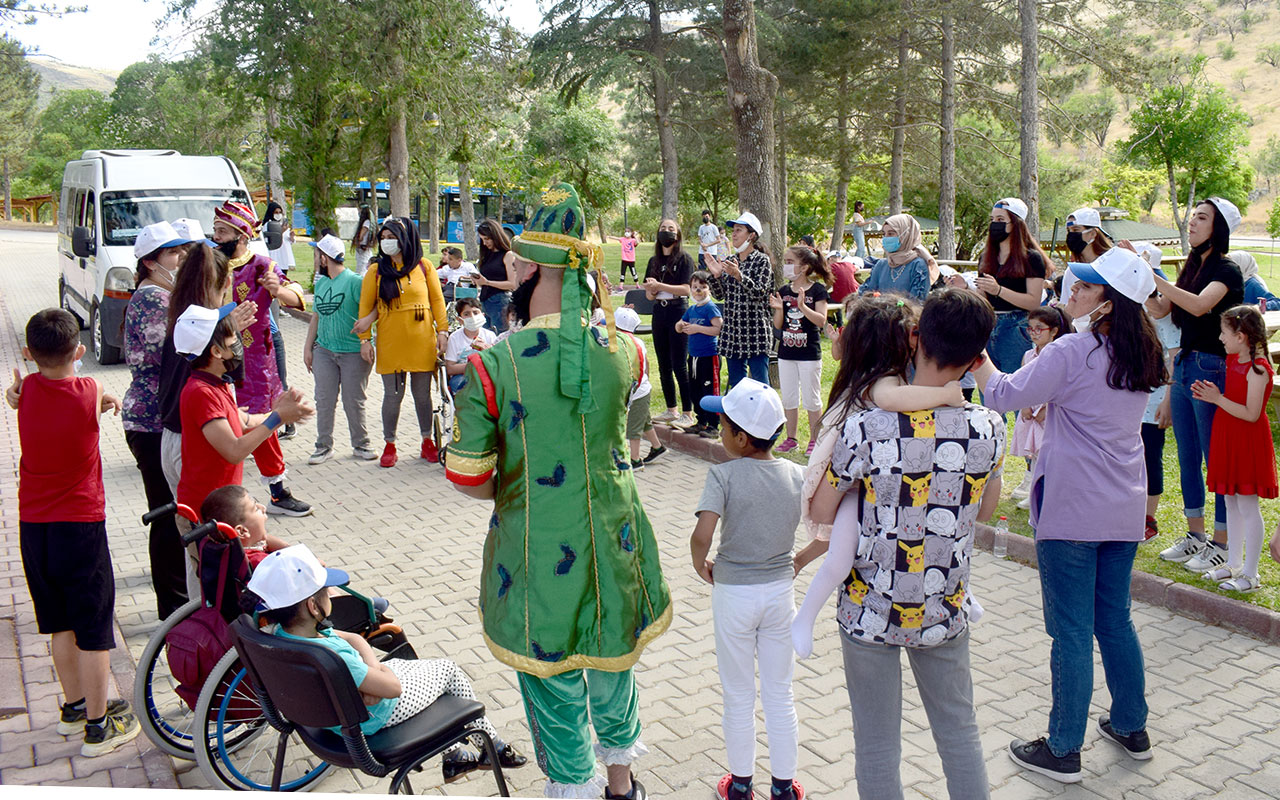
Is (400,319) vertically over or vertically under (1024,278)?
under

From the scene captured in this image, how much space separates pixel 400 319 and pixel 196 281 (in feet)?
9.74

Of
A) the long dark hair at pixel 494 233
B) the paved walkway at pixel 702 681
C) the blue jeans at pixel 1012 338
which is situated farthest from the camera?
the long dark hair at pixel 494 233

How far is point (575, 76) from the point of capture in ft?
99.1

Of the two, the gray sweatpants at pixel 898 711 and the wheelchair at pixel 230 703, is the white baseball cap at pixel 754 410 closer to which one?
the gray sweatpants at pixel 898 711

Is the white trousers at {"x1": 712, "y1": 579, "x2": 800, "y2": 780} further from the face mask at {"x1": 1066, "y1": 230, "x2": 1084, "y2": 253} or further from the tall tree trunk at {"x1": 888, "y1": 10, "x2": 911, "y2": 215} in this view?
the tall tree trunk at {"x1": 888, "y1": 10, "x2": 911, "y2": 215}

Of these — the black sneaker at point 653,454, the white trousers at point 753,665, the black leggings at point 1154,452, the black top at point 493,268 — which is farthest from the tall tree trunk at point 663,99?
the white trousers at point 753,665

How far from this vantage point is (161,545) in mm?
4988

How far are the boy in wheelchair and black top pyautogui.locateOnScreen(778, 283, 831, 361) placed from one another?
16.5ft

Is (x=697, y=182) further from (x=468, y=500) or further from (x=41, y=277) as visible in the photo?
(x=468, y=500)

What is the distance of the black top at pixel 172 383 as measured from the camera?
4.56 metres

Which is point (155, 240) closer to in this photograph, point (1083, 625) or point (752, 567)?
point (752, 567)

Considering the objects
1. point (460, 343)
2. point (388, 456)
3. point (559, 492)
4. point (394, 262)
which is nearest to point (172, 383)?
point (559, 492)

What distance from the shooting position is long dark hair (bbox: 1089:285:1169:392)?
3.48 m

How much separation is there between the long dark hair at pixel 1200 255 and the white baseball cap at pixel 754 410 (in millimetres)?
3366
